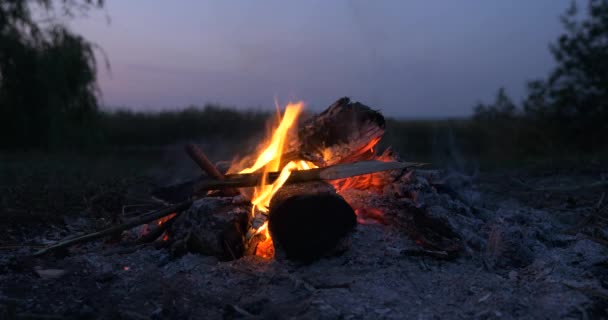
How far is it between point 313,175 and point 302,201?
1.47 feet

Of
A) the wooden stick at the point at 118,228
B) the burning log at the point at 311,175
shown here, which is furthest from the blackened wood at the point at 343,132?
the wooden stick at the point at 118,228

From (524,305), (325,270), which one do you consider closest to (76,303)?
(325,270)

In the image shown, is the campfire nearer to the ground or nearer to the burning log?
the burning log

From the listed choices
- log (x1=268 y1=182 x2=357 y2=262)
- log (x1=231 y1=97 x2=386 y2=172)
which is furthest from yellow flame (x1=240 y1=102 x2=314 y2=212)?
log (x1=268 y1=182 x2=357 y2=262)

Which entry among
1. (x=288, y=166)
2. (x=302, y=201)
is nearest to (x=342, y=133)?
(x=288, y=166)

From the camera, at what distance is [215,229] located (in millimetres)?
3270

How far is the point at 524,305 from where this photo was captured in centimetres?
259

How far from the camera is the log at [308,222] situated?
3064 mm

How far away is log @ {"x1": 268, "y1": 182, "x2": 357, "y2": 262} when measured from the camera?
10.1ft

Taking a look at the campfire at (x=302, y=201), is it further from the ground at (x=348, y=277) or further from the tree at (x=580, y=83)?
the tree at (x=580, y=83)

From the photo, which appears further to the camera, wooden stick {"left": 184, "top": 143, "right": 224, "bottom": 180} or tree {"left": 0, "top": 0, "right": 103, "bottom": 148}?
tree {"left": 0, "top": 0, "right": 103, "bottom": 148}

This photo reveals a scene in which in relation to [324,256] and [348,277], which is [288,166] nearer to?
[324,256]

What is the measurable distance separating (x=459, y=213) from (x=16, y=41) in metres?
11.1

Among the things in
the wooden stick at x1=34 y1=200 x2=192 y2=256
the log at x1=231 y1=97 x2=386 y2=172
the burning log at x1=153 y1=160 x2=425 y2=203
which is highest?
the log at x1=231 y1=97 x2=386 y2=172
